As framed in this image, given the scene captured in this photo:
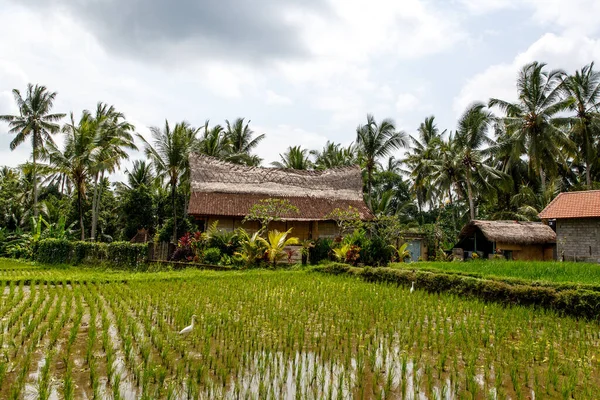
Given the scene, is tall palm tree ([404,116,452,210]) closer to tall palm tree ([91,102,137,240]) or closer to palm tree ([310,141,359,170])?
palm tree ([310,141,359,170])

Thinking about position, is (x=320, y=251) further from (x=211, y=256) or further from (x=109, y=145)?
(x=109, y=145)

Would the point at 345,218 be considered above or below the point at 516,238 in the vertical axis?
above

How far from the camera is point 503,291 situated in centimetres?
732

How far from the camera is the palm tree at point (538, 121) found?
61.1 ft

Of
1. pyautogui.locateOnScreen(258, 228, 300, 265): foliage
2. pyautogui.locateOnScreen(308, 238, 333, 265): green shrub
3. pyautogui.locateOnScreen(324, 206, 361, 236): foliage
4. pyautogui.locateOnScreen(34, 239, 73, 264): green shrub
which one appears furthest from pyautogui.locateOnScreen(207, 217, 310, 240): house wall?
pyautogui.locateOnScreen(34, 239, 73, 264): green shrub

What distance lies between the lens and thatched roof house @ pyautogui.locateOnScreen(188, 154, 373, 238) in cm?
1538

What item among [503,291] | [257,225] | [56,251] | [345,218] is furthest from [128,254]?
[503,291]

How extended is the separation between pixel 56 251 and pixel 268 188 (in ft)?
26.1

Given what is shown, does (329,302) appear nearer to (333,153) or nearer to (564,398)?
(564,398)

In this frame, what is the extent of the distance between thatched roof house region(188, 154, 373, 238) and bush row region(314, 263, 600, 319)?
625 centimetres

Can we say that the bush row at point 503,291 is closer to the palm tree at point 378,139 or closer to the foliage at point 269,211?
the foliage at point 269,211

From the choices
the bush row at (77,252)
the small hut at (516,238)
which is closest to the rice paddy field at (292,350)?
the bush row at (77,252)

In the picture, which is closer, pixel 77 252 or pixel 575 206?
pixel 77 252

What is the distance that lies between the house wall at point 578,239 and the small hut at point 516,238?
1.51m
